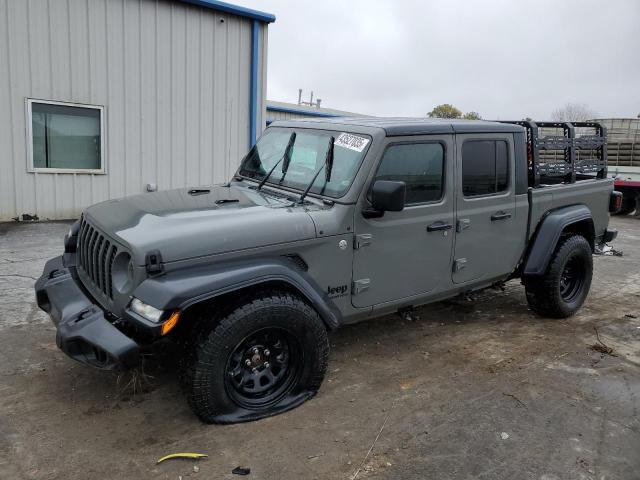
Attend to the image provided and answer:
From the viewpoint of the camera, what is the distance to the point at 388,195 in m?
3.41

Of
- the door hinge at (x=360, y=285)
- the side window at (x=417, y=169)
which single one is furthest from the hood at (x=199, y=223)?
the side window at (x=417, y=169)

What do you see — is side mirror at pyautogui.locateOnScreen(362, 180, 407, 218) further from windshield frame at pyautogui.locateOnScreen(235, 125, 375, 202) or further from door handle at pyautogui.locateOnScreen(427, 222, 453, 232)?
door handle at pyautogui.locateOnScreen(427, 222, 453, 232)

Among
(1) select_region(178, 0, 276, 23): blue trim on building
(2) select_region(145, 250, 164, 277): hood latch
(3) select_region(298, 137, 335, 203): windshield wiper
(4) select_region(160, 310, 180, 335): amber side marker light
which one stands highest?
(1) select_region(178, 0, 276, 23): blue trim on building

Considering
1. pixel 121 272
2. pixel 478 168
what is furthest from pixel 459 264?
pixel 121 272

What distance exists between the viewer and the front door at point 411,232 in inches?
148

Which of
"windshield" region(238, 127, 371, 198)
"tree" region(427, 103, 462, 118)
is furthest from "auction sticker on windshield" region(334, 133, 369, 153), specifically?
"tree" region(427, 103, 462, 118)

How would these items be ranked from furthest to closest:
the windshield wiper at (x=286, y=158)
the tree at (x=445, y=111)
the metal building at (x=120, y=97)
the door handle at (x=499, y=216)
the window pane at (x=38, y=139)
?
1. the tree at (x=445, y=111)
2. the window pane at (x=38, y=139)
3. the metal building at (x=120, y=97)
4. the door handle at (x=499, y=216)
5. the windshield wiper at (x=286, y=158)

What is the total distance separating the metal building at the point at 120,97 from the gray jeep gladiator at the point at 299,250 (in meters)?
5.68

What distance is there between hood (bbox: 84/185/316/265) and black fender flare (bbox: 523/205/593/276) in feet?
8.01

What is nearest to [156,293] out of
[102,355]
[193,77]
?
[102,355]

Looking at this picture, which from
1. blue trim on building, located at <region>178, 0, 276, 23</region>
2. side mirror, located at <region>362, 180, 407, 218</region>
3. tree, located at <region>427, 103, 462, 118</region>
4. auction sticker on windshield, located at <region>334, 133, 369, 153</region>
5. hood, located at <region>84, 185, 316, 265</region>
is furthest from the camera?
tree, located at <region>427, 103, 462, 118</region>

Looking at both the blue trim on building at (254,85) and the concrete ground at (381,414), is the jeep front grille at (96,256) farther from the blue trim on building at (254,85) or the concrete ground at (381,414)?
the blue trim on building at (254,85)

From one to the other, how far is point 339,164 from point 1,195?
719 centimetres

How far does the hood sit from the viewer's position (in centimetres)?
302
